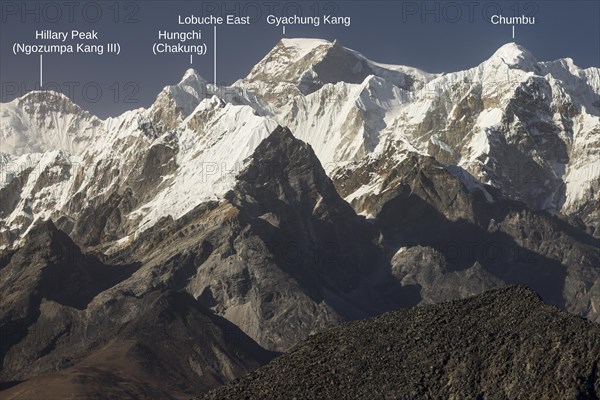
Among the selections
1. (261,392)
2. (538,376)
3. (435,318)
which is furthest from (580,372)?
(261,392)

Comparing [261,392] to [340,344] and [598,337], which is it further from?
[598,337]

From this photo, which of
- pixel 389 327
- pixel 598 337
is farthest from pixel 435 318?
pixel 598 337

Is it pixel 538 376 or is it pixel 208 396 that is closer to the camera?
pixel 538 376

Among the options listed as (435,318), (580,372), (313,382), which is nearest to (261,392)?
(313,382)

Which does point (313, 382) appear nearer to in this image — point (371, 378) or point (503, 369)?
point (371, 378)

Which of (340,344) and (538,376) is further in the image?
(340,344)
